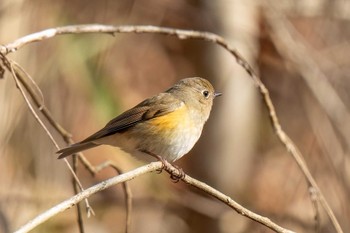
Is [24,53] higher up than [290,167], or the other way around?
[290,167]

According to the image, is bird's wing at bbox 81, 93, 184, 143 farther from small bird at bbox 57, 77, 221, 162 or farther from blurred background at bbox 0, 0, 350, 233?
blurred background at bbox 0, 0, 350, 233

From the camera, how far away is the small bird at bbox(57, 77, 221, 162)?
387cm

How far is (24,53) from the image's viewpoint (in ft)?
16.3

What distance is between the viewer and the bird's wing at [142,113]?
3.93 meters

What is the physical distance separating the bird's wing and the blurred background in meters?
0.71

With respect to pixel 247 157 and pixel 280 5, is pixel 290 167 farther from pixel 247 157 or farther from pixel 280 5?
pixel 280 5

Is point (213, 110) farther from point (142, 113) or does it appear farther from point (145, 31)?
point (145, 31)

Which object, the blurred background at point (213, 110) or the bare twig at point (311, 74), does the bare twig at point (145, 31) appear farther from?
the bare twig at point (311, 74)

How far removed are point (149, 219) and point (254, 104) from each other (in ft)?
4.57

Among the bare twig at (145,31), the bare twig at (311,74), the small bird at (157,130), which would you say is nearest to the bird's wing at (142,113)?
the small bird at (157,130)

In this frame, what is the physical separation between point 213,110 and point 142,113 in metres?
2.50

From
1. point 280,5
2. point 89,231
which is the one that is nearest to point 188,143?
point 89,231

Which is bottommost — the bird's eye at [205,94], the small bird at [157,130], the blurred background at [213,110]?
the small bird at [157,130]

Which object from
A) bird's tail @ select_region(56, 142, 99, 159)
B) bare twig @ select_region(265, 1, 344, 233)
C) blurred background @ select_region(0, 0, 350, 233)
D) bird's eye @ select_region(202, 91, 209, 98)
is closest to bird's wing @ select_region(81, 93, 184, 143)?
bird's tail @ select_region(56, 142, 99, 159)
